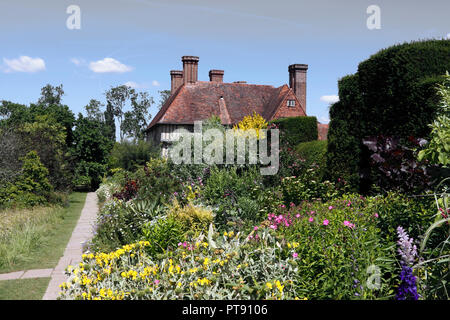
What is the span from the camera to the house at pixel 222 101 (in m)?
28.1

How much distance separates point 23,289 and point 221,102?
25.4 metres

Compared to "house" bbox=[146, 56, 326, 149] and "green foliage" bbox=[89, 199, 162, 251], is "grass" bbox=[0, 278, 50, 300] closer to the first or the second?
"green foliage" bbox=[89, 199, 162, 251]

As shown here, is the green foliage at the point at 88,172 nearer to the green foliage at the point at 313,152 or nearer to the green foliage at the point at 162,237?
the green foliage at the point at 313,152

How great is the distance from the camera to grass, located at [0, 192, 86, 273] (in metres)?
6.72

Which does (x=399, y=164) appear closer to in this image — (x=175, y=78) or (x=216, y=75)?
(x=216, y=75)

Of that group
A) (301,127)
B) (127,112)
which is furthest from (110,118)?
(301,127)

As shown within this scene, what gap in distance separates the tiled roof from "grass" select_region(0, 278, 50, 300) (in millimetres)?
22939

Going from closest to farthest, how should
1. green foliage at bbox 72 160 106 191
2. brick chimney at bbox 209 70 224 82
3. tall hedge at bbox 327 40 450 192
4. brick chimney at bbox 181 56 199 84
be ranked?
tall hedge at bbox 327 40 450 192, green foliage at bbox 72 160 106 191, brick chimney at bbox 181 56 199 84, brick chimney at bbox 209 70 224 82

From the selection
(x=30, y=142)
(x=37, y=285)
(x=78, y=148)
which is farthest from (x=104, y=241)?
(x=78, y=148)

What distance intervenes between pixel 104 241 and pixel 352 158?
538 centimetres

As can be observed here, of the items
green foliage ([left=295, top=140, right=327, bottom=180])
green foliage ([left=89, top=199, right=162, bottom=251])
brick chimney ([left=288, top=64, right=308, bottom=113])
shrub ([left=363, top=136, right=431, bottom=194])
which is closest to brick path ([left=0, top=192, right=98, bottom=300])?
green foliage ([left=89, top=199, right=162, bottom=251])

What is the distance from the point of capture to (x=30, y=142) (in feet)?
54.1
